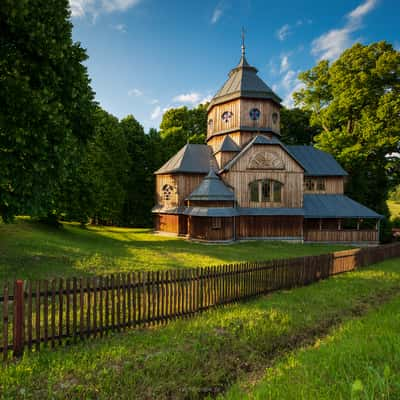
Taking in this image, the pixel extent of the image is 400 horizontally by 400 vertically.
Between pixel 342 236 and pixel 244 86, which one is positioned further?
pixel 244 86

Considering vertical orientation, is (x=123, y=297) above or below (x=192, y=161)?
below

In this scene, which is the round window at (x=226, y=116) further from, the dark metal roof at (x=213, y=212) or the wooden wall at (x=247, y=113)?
the dark metal roof at (x=213, y=212)

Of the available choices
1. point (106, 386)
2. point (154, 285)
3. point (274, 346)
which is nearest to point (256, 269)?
point (274, 346)

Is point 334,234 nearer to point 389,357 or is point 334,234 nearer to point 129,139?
point 389,357

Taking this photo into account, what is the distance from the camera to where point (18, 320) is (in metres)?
4.81

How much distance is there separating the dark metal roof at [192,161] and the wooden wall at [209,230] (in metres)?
5.96

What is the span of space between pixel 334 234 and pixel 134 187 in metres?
27.5

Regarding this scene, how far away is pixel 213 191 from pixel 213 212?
79.4 inches

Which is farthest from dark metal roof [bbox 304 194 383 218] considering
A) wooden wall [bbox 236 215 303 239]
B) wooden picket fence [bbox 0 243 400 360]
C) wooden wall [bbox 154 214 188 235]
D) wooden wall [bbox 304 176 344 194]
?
wooden picket fence [bbox 0 243 400 360]

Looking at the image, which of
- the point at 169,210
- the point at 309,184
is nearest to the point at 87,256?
the point at 169,210

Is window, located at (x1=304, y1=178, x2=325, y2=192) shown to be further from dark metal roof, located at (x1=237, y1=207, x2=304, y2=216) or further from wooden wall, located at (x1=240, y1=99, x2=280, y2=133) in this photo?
wooden wall, located at (x1=240, y1=99, x2=280, y2=133)

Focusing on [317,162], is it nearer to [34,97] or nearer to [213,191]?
[213,191]

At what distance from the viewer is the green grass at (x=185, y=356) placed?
397 centimetres

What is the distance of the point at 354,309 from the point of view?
7.71 m
